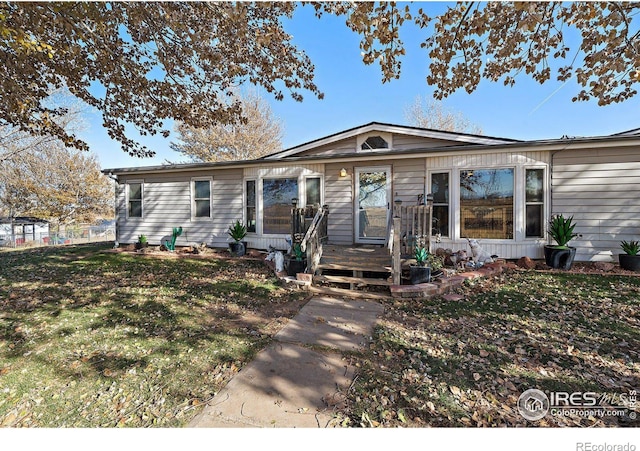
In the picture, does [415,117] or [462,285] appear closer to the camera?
[462,285]

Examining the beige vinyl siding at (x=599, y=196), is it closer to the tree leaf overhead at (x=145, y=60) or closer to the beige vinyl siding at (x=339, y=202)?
the beige vinyl siding at (x=339, y=202)

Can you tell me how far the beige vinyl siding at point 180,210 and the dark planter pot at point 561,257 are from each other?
830 centimetres

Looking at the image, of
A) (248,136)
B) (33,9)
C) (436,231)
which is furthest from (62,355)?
(248,136)

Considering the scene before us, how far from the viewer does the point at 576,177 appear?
623 cm

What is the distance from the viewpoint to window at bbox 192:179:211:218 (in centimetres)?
926

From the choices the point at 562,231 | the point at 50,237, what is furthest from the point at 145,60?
the point at 50,237

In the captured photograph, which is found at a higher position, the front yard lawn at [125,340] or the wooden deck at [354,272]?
the wooden deck at [354,272]

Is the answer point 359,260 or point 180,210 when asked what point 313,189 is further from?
point 180,210

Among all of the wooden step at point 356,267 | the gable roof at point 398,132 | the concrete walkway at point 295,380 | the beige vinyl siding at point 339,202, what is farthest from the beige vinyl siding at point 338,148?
the concrete walkway at point 295,380

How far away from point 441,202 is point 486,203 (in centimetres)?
102

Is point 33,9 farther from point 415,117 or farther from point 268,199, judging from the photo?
point 415,117

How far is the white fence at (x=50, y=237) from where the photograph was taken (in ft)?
61.1

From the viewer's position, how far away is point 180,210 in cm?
955

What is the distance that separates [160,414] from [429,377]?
2.29m
